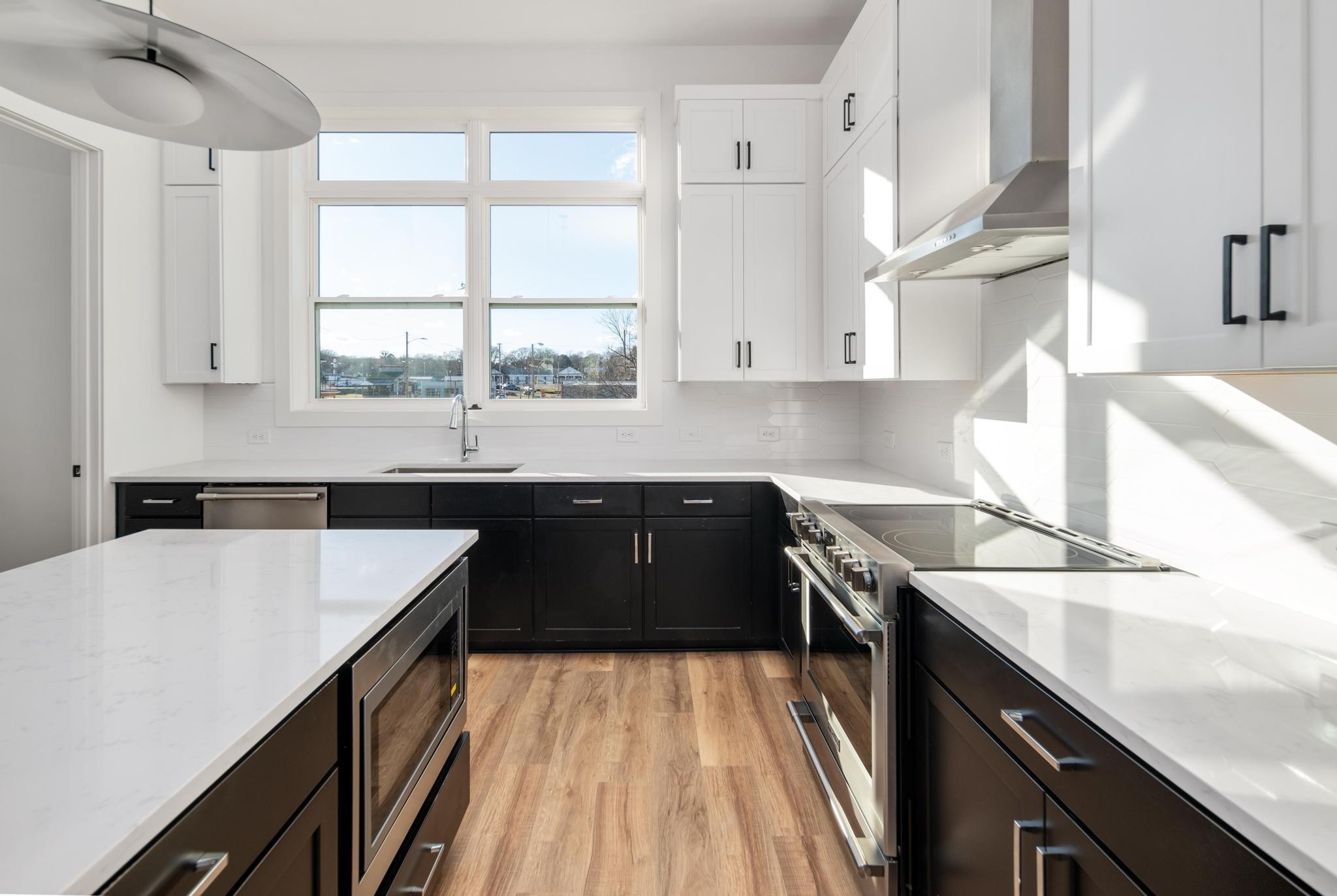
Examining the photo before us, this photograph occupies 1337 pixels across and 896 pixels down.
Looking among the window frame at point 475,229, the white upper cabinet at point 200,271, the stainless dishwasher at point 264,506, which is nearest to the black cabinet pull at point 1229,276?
the window frame at point 475,229

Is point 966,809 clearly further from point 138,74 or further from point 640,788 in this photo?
point 138,74

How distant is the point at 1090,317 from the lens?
1286mm

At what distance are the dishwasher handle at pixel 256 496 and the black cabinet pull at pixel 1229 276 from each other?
10.6 feet

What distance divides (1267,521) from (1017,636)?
67 cm

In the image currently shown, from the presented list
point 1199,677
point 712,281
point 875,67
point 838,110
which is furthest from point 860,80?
point 1199,677

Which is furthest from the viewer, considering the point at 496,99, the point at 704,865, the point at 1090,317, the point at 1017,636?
the point at 496,99

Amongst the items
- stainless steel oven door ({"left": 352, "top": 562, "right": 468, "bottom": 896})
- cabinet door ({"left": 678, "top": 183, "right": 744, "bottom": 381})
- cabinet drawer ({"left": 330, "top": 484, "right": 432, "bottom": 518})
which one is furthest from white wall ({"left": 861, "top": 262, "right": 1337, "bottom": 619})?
cabinet drawer ({"left": 330, "top": 484, "right": 432, "bottom": 518})

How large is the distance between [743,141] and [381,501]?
2.45 meters

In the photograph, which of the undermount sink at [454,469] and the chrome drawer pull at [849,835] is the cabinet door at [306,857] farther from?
the undermount sink at [454,469]

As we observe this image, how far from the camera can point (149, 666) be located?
92 cm

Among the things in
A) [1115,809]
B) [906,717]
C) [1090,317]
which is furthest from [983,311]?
[1115,809]

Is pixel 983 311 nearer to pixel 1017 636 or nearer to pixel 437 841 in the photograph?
pixel 1017 636

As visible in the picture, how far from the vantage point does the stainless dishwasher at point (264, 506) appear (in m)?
3.13

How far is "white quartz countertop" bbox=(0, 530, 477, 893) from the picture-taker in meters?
0.60
